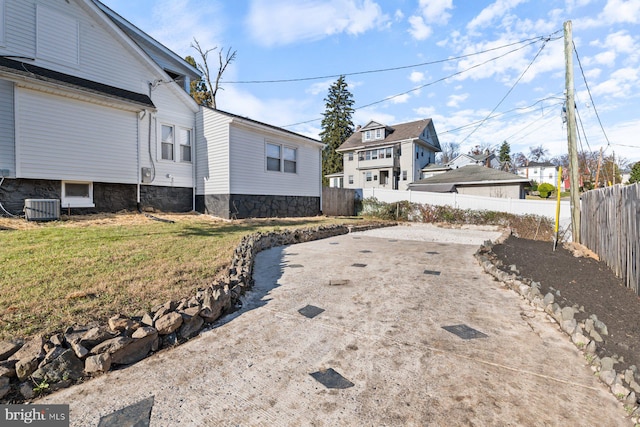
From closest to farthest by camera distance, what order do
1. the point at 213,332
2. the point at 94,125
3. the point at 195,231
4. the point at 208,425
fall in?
the point at 208,425 < the point at 213,332 < the point at 195,231 < the point at 94,125

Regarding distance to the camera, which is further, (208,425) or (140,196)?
(140,196)

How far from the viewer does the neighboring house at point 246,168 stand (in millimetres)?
10227

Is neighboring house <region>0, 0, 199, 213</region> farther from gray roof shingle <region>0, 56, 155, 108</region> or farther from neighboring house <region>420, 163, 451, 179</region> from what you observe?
neighboring house <region>420, 163, 451, 179</region>

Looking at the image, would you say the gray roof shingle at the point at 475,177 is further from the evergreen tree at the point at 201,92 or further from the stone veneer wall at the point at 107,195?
the evergreen tree at the point at 201,92

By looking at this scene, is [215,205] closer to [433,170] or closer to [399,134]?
[399,134]

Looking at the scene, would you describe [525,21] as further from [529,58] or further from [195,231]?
[195,231]

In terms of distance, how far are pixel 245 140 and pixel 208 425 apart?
10246 millimetres

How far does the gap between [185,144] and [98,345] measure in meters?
10.4

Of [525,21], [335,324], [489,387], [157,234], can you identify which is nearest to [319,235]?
[157,234]

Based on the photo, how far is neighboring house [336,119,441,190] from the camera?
90.1 feet

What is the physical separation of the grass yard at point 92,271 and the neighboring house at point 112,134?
8.13ft

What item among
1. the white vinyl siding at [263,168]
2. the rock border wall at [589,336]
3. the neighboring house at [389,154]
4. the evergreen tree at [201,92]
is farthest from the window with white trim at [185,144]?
Answer: the neighboring house at [389,154]

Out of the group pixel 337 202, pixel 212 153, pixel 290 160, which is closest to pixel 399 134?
pixel 337 202

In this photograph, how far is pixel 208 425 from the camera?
4.57 ft
